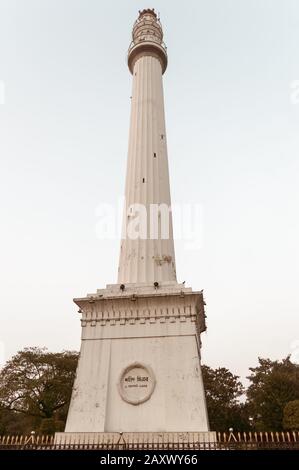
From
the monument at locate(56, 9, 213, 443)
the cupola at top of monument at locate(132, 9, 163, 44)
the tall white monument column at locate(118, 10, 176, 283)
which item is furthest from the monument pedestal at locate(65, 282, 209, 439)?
the cupola at top of monument at locate(132, 9, 163, 44)

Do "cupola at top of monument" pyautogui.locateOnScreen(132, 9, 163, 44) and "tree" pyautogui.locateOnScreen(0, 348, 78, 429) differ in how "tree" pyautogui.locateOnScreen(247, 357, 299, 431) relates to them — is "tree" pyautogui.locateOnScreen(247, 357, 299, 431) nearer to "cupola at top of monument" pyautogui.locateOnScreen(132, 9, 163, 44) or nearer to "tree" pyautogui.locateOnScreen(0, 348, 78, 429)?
"tree" pyautogui.locateOnScreen(0, 348, 78, 429)

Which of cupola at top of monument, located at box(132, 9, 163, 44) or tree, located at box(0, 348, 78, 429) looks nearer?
cupola at top of monument, located at box(132, 9, 163, 44)

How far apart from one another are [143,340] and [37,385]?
22.6 metres

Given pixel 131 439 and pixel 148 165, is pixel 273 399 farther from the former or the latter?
pixel 148 165

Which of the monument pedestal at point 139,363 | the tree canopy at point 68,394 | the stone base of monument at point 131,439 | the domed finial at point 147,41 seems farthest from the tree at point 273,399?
the domed finial at point 147,41

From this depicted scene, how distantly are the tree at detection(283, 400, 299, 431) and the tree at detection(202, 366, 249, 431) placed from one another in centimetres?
649

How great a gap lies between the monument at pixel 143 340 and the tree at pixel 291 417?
46.6 feet

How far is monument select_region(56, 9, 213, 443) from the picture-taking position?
44.3 ft

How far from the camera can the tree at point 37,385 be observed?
1282 inches

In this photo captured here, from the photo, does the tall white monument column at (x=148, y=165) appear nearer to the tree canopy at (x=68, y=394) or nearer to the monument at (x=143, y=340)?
the monument at (x=143, y=340)

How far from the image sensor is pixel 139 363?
14477 millimetres

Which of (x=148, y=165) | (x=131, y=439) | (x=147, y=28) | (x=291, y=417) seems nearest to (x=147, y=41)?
(x=147, y=28)
